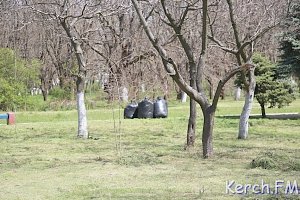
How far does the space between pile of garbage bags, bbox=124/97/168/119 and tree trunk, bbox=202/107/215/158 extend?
14.2 m

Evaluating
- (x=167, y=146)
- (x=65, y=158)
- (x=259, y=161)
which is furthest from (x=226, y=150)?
(x=65, y=158)

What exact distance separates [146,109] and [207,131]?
1449cm

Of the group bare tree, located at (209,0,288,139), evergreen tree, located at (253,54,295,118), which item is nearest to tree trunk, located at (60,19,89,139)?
bare tree, located at (209,0,288,139)

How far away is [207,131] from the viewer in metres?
10.9

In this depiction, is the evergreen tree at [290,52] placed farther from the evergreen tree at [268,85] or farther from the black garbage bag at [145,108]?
the black garbage bag at [145,108]

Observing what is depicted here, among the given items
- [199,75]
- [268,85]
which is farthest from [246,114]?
[268,85]

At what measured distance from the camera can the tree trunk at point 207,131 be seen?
35.6ft

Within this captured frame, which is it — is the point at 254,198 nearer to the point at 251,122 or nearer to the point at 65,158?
the point at 65,158

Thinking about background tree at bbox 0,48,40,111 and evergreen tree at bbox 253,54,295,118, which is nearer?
evergreen tree at bbox 253,54,295,118

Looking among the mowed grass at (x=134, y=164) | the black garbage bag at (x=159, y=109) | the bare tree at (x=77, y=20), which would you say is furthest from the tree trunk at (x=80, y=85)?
the black garbage bag at (x=159, y=109)

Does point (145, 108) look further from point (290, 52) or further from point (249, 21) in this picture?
point (249, 21)

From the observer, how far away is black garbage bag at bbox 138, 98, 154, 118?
25.2m

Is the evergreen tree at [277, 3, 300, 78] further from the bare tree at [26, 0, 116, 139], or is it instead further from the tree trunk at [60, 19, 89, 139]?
the tree trunk at [60, 19, 89, 139]

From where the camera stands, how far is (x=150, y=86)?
1114 inches
